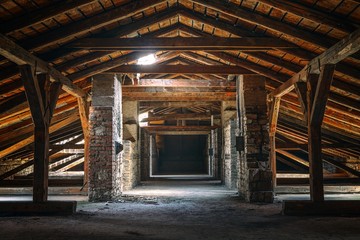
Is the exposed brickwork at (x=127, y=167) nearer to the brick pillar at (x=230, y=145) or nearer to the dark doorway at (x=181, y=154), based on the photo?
the brick pillar at (x=230, y=145)

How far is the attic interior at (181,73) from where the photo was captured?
5980 mm

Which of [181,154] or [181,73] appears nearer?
[181,73]

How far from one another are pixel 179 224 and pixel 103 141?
3.79 metres

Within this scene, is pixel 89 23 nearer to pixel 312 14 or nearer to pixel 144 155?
pixel 312 14

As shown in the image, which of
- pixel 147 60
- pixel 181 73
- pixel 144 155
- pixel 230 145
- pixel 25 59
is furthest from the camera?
pixel 144 155

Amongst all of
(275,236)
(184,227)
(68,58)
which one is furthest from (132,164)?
(275,236)

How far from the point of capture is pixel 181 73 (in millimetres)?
8672

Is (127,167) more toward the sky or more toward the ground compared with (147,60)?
more toward the ground

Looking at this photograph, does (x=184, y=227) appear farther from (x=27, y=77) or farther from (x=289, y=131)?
(x=289, y=131)

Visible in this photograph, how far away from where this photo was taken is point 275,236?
468 centimetres

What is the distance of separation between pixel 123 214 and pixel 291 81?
4654 millimetres

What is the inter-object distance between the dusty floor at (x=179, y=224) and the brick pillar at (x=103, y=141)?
923 millimetres

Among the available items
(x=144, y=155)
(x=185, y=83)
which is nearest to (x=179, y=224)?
(x=185, y=83)

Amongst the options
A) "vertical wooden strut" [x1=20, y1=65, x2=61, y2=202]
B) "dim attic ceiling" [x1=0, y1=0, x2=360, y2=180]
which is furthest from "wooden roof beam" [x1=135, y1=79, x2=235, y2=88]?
"vertical wooden strut" [x1=20, y1=65, x2=61, y2=202]
